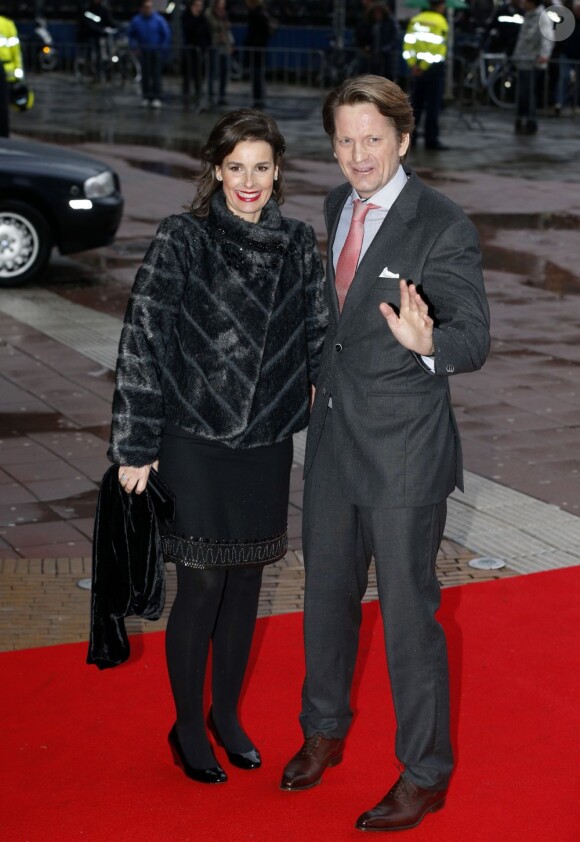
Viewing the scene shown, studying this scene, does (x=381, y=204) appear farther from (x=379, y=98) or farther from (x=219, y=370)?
(x=219, y=370)

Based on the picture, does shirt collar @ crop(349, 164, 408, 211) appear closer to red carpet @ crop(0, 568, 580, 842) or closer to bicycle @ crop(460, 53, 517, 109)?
red carpet @ crop(0, 568, 580, 842)

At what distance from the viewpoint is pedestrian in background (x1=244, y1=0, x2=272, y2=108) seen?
2797 centimetres

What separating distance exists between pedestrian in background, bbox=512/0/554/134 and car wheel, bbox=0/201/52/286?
47.5 ft

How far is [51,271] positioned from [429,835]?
944 centimetres

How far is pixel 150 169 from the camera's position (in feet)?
62.3

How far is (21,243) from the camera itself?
11750 mm

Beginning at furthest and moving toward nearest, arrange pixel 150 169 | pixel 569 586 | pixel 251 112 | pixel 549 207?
pixel 150 169
pixel 549 207
pixel 569 586
pixel 251 112

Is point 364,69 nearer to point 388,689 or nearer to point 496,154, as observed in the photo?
point 496,154

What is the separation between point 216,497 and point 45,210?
810 cm

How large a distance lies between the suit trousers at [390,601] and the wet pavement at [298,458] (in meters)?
1.49

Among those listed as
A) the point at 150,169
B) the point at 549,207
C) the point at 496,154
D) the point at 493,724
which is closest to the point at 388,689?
the point at 493,724

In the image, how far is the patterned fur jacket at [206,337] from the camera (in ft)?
13.0

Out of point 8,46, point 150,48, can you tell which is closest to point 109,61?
point 150,48

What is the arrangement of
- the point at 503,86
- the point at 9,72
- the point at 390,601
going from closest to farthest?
the point at 390,601
the point at 9,72
the point at 503,86
